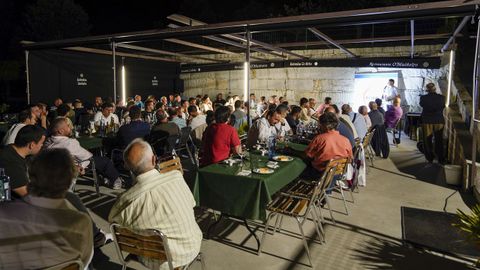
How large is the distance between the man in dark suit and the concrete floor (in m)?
2.04

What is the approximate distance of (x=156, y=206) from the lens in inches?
89.0

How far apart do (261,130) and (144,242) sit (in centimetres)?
369

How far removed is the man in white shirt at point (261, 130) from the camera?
18.9 feet

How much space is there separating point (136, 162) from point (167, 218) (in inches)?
16.4

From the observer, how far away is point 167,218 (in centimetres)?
231

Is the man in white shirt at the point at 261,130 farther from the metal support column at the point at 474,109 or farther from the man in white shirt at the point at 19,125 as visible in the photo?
the man in white shirt at the point at 19,125

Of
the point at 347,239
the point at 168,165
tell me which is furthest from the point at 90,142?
the point at 347,239

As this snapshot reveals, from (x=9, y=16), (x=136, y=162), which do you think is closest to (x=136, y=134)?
(x=136, y=162)

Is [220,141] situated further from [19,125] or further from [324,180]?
[19,125]

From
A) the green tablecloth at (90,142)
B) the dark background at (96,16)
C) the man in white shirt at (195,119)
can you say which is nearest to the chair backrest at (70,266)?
the green tablecloth at (90,142)

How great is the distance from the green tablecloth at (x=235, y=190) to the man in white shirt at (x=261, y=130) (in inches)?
69.2

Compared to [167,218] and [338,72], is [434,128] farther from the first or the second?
[167,218]

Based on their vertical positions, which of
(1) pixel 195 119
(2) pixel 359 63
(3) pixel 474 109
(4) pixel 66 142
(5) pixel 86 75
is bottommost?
(4) pixel 66 142

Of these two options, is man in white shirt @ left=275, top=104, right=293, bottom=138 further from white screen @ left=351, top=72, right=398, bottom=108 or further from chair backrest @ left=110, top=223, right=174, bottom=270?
white screen @ left=351, top=72, right=398, bottom=108
